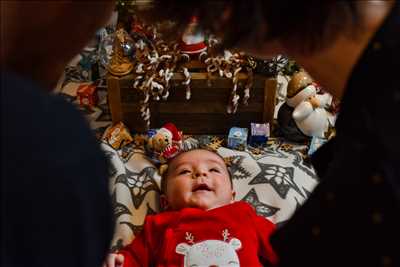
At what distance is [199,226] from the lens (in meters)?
1.45

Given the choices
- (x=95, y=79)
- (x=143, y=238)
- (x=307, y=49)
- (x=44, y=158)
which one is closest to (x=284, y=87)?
(x=95, y=79)

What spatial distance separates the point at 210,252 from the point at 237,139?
51cm

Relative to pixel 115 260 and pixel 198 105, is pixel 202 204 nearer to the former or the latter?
pixel 115 260

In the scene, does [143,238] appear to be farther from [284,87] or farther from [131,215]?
[284,87]

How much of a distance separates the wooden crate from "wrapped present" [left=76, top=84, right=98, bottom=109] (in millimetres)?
162

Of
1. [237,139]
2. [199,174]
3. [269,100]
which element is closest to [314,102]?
[269,100]

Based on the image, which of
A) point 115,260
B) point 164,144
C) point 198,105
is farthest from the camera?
point 198,105

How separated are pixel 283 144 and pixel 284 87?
30cm

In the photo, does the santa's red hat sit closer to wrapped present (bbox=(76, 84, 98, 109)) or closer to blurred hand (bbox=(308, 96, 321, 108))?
wrapped present (bbox=(76, 84, 98, 109))

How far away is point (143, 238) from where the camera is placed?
4.84 ft

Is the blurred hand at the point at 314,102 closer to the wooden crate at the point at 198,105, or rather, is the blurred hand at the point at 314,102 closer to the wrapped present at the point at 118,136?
the wooden crate at the point at 198,105

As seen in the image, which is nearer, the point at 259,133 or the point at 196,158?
the point at 196,158

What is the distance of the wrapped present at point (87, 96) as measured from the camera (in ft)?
6.35

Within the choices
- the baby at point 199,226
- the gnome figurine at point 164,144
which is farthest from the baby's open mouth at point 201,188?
the gnome figurine at point 164,144
